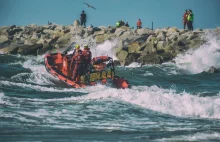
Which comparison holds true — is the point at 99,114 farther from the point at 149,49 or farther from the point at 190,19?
the point at 190,19

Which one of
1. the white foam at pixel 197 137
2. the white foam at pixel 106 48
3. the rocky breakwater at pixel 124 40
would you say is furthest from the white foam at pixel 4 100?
the white foam at pixel 106 48

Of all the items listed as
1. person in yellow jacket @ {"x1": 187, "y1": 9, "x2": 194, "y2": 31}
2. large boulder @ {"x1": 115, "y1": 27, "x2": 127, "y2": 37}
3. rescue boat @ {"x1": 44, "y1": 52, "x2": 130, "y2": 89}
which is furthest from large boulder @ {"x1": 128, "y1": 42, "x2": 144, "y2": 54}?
rescue boat @ {"x1": 44, "y1": 52, "x2": 130, "y2": 89}

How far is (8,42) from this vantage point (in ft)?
132

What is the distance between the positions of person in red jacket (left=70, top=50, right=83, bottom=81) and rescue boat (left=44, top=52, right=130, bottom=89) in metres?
0.13

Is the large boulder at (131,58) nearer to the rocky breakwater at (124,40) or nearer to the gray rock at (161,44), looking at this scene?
the rocky breakwater at (124,40)

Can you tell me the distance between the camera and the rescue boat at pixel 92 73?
53.1 feet

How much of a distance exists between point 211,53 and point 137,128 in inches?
777

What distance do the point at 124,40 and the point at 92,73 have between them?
15962 millimetres

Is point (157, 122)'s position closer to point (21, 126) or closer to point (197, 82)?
point (21, 126)

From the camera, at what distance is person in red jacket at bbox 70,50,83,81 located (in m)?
16.6

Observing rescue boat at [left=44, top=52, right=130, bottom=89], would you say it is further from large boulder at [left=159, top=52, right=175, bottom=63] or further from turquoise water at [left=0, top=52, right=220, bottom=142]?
large boulder at [left=159, top=52, right=175, bottom=63]

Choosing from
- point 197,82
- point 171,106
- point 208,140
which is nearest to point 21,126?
point 208,140

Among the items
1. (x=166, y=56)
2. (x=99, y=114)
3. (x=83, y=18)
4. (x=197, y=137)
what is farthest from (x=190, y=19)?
(x=197, y=137)

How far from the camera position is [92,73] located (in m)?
16.3
